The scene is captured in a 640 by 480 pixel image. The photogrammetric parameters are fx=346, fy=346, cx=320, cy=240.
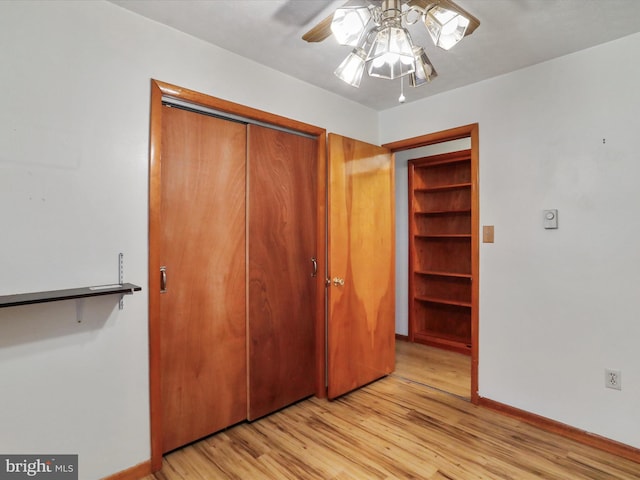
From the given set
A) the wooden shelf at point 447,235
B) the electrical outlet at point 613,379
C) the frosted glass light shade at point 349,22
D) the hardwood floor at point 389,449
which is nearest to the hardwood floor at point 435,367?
the hardwood floor at point 389,449

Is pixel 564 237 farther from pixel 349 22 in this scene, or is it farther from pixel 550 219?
pixel 349 22

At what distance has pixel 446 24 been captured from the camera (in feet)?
4.36

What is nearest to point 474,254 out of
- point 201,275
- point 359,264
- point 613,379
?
point 359,264

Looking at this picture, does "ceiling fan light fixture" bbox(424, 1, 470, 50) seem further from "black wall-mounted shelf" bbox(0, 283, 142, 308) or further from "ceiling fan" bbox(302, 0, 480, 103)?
"black wall-mounted shelf" bbox(0, 283, 142, 308)

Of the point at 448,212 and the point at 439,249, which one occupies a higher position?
the point at 448,212

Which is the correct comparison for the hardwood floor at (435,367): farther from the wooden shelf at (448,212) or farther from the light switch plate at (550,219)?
the wooden shelf at (448,212)

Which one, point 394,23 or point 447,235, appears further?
point 447,235

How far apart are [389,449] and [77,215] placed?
2.19 metres

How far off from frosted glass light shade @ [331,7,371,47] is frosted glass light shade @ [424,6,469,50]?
0.25 metres

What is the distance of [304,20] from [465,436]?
2.73 metres

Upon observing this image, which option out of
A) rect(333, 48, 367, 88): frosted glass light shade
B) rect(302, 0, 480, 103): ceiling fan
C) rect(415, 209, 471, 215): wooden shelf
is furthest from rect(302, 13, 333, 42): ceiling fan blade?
rect(415, 209, 471, 215): wooden shelf

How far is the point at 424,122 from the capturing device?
10.0 ft

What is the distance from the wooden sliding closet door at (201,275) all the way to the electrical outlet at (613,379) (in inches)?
91.4

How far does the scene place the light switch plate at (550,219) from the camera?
7.69 feet
